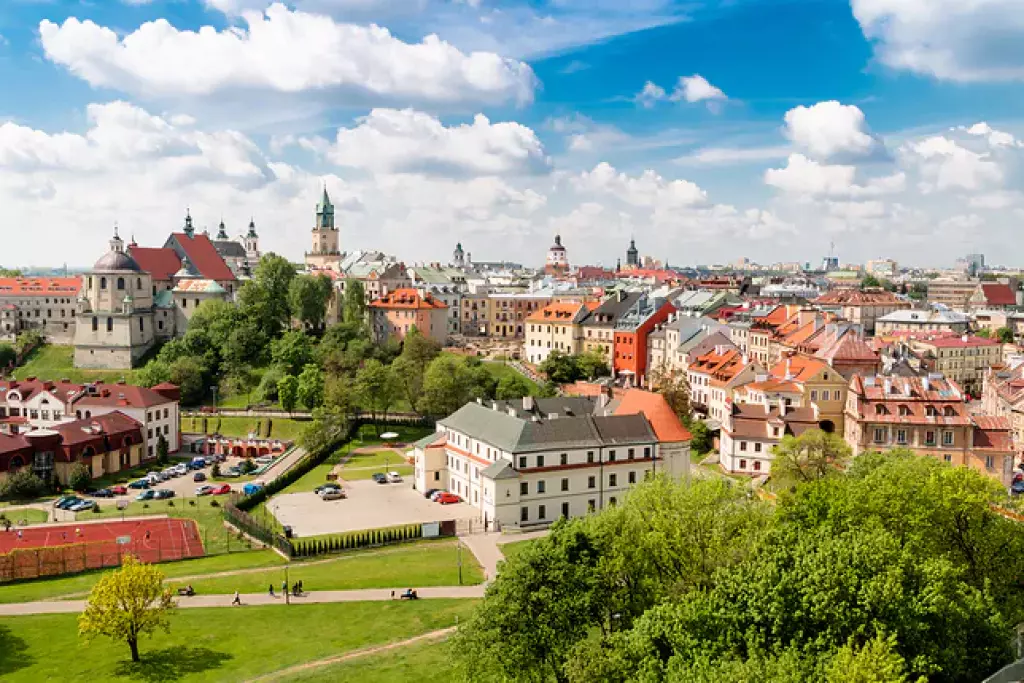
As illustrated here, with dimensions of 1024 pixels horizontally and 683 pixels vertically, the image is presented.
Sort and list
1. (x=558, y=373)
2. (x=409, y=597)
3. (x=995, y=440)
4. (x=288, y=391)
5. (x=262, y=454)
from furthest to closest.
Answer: (x=558, y=373) → (x=288, y=391) → (x=262, y=454) → (x=995, y=440) → (x=409, y=597)

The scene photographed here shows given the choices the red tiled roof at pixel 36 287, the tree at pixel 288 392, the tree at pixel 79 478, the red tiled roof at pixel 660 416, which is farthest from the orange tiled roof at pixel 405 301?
the red tiled roof at pixel 660 416

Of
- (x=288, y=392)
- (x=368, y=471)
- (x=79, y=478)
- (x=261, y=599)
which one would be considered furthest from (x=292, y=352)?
(x=261, y=599)

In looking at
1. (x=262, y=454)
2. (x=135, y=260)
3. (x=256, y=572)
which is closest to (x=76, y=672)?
(x=256, y=572)

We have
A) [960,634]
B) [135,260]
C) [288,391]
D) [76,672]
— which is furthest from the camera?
[135,260]

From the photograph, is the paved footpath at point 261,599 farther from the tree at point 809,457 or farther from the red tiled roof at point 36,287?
the red tiled roof at point 36,287

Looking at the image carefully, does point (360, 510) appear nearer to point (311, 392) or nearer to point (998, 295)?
point (311, 392)

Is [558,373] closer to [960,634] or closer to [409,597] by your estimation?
[409,597]
